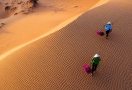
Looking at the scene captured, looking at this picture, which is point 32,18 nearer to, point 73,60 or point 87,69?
point 73,60

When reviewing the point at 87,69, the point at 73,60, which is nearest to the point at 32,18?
the point at 73,60

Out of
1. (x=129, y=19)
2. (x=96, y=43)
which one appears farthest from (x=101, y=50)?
(x=129, y=19)

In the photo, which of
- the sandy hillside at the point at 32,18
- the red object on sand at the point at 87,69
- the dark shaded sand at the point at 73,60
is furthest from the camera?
the sandy hillside at the point at 32,18

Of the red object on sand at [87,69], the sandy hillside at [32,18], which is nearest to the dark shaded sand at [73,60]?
the red object on sand at [87,69]

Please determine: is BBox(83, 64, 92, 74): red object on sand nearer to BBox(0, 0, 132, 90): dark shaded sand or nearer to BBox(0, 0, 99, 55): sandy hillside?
BBox(0, 0, 132, 90): dark shaded sand

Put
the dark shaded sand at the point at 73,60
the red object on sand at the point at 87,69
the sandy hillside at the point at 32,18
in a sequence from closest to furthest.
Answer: the dark shaded sand at the point at 73,60
the red object on sand at the point at 87,69
the sandy hillside at the point at 32,18

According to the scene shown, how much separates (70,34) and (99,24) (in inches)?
62.1

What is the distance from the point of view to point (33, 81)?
7000 millimetres

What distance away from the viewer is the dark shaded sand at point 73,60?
6848 mm

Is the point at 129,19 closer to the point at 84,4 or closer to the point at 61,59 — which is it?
the point at 61,59

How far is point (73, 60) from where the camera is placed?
7.55 metres

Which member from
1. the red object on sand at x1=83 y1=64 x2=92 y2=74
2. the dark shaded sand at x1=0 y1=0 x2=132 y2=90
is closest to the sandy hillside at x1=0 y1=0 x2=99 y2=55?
the dark shaded sand at x1=0 y1=0 x2=132 y2=90

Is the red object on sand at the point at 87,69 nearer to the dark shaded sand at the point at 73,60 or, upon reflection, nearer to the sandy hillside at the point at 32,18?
the dark shaded sand at the point at 73,60

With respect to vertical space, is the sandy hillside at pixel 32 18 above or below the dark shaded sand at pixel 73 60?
below
